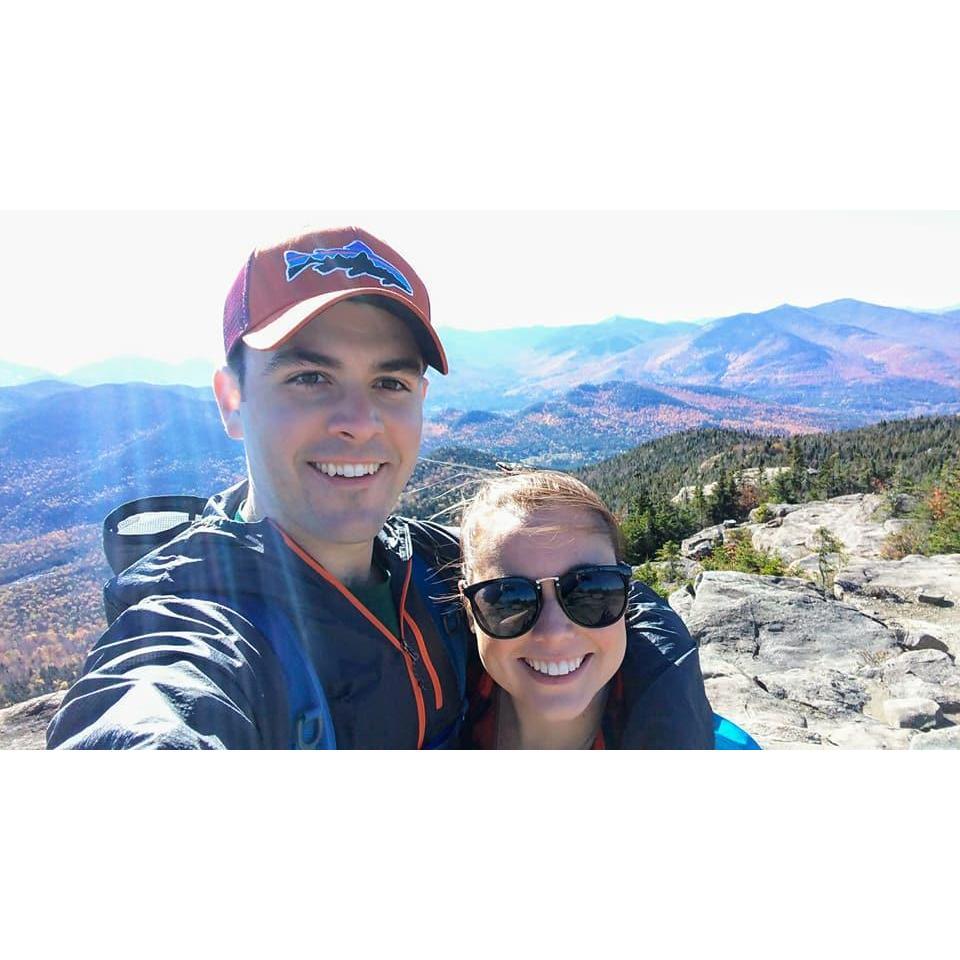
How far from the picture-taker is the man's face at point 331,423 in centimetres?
114

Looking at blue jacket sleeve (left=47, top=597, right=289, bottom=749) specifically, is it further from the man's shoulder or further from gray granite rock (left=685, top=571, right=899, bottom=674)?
gray granite rock (left=685, top=571, right=899, bottom=674)

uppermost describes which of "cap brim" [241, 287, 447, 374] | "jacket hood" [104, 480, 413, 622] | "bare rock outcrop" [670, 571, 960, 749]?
"cap brim" [241, 287, 447, 374]

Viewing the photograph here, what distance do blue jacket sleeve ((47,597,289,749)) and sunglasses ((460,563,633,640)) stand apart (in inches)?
15.3

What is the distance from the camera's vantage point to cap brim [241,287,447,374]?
111 cm

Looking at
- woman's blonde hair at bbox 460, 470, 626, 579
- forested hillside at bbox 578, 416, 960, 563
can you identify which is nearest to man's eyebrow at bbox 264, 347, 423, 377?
woman's blonde hair at bbox 460, 470, 626, 579

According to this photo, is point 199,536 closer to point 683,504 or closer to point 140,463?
point 140,463

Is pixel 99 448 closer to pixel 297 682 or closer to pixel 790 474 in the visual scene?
pixel 297 682

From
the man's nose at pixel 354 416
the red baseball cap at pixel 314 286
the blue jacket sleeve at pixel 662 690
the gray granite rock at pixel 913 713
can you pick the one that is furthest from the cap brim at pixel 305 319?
the gray granite rock at pixel 913 713

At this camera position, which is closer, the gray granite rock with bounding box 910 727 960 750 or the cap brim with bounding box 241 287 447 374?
Answer: the cap brim with bounding box 241 287 447 374

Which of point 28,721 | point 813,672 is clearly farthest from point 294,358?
point 813,672

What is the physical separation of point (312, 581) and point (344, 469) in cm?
22

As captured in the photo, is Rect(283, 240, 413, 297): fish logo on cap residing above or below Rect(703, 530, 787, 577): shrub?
above

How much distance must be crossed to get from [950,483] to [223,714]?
680 centimetres

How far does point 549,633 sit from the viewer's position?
116 centimetres
